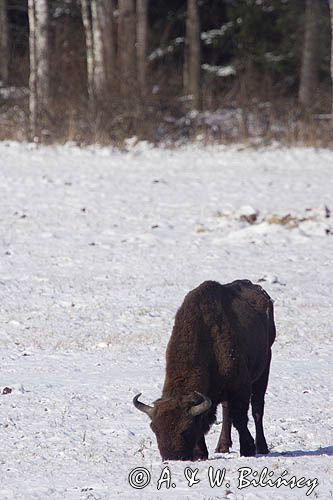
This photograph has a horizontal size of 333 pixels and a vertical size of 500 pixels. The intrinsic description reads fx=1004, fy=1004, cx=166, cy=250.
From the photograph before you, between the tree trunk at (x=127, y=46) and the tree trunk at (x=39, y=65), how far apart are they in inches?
75.4

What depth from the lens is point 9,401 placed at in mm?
8992

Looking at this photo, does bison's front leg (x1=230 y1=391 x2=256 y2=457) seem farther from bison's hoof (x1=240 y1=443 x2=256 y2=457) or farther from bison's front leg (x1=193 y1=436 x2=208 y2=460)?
bison's front leg (x1=193 y1=436 x2=208 y2=460)

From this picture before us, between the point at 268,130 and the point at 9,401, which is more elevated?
the point at 268,130

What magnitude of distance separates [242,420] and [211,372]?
48 centimetres

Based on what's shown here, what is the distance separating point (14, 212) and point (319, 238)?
5.65 metres

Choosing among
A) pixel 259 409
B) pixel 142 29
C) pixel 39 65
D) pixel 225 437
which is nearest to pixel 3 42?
pixel 142 29

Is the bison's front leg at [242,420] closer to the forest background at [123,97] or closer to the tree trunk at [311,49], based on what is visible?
the forest background at [123,97]

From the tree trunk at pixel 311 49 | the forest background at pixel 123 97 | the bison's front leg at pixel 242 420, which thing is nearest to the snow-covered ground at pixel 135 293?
the bison's front leg at pixel 242 420

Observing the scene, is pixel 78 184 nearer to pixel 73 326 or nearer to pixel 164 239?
pixel 164 239

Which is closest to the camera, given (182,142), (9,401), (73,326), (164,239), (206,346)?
(206,346)

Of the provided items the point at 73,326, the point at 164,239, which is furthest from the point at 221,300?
the point at 164,239

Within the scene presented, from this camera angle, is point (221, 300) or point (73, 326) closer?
point (221, 300)

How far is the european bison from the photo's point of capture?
22.4 feet

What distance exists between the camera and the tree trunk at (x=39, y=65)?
24219mm
